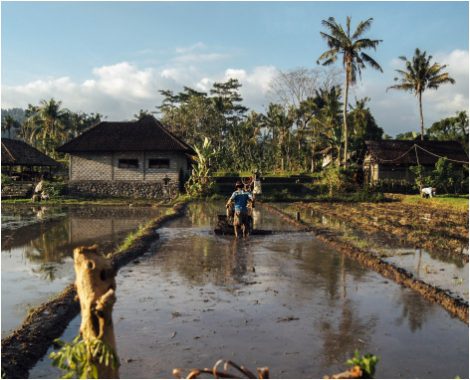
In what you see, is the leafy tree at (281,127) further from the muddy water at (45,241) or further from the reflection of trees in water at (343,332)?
the reflection of trees in water at (343,332)

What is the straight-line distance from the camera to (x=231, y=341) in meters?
5.52

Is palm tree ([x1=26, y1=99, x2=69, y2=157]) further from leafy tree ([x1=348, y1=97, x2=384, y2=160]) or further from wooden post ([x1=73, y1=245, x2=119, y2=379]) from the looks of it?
wooden post ([x1=73, y1=245, x2=119, y2=379])

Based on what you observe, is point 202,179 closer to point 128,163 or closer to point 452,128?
point 128,163

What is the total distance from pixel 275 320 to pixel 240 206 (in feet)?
22.5

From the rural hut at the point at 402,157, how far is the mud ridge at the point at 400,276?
67.5 ft

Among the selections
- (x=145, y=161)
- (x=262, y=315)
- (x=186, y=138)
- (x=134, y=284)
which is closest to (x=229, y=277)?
(x=134, y=284)

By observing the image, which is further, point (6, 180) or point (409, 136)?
point (409, 136)

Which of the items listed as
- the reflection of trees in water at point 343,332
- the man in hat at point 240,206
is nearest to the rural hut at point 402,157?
the man in hat at point 240,206

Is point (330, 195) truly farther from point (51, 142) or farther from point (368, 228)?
point (51, 142)

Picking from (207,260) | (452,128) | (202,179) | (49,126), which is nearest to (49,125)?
(49,126)

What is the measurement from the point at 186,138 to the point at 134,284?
42366 mm

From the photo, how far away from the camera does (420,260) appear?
10531 millimetres

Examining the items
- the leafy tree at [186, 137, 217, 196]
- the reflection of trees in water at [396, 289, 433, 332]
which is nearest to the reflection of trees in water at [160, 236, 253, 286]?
the reflection of trees in water at [396, 289, 433, 332]

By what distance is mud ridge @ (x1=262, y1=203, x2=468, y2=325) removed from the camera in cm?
679
